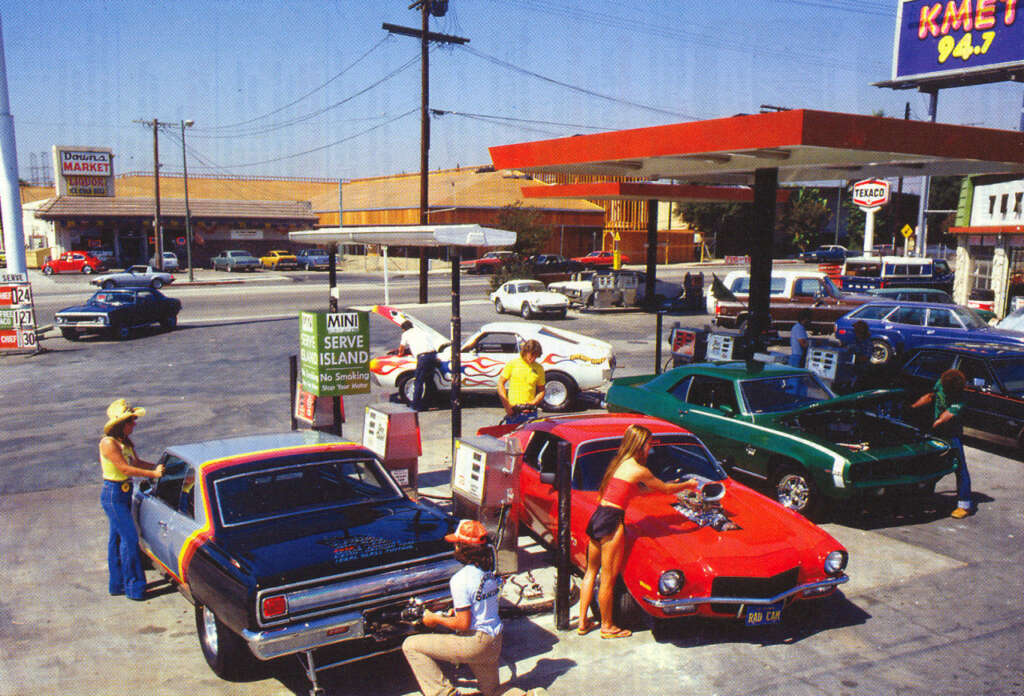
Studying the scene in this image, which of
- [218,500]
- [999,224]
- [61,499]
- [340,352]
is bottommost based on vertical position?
[61,499]

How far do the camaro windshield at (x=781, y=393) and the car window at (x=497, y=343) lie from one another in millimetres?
5272

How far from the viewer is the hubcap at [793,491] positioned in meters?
8.42

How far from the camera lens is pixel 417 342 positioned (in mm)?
14094

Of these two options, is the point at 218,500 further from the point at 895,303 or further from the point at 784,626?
the point at 895,303

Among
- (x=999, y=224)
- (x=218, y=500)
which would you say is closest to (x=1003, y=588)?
(x=218, y=500)

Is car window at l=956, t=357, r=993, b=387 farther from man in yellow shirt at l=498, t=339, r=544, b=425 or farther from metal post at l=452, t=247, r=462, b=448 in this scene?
metal post at l=452, t=247, r=462, b=448

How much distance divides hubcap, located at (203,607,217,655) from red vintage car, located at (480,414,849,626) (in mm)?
2771

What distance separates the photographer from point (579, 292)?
32375 mm

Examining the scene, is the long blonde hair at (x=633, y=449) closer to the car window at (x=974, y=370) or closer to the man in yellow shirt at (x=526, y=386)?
the man in yellow shirt at (x=526, y=386)

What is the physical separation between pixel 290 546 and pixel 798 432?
18.6 ft

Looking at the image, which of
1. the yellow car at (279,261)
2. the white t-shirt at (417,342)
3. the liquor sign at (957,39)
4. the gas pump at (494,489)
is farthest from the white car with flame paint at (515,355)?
the yellow car at (279,261)

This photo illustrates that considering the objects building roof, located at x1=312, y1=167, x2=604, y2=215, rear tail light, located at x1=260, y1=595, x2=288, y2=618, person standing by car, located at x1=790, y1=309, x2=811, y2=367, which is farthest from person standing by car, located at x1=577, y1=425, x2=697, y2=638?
building roof, located at x1=312, y1=167, x2=604, y2=215

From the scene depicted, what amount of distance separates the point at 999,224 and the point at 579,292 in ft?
48.2

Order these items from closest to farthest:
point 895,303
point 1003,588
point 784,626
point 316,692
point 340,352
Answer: point 316,692, point 784,626, point 1003,588, point 340,352, point 895,303
